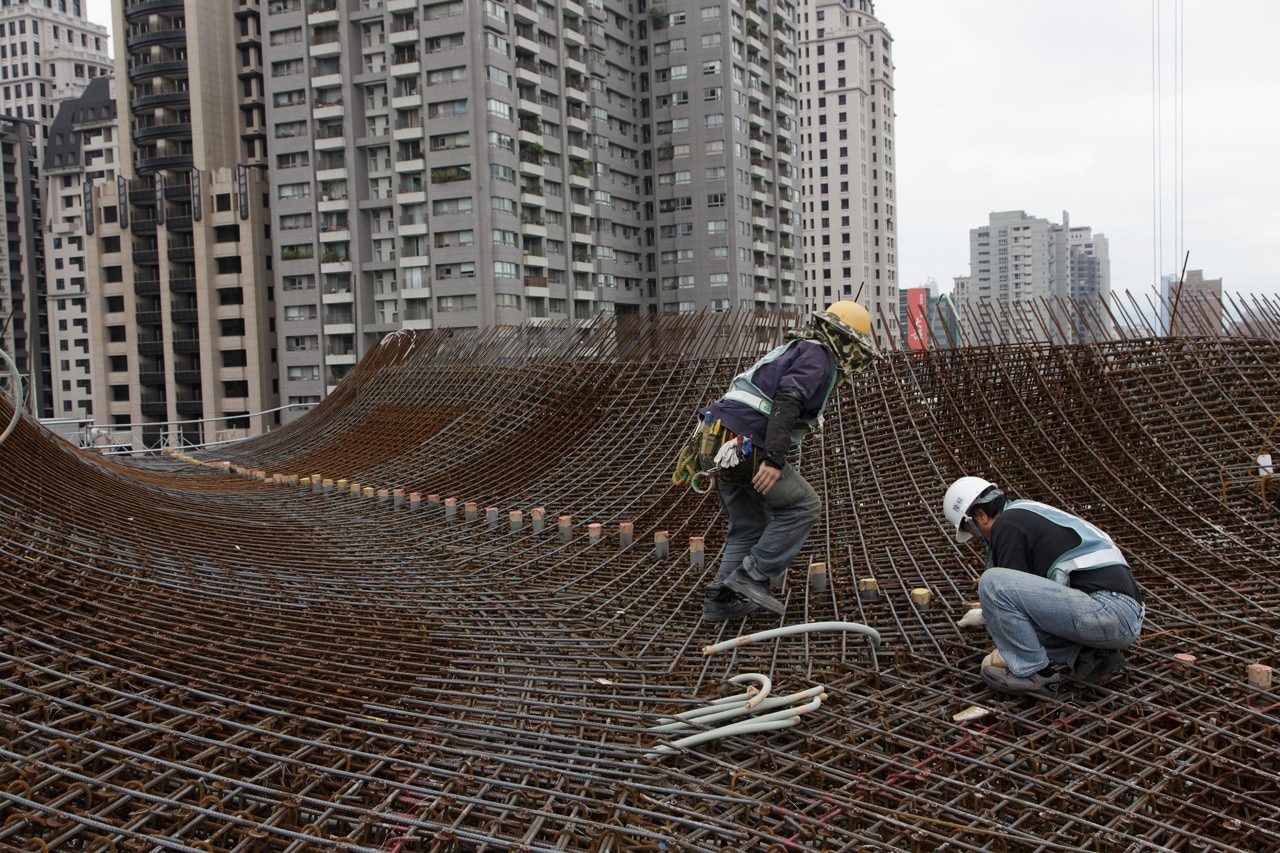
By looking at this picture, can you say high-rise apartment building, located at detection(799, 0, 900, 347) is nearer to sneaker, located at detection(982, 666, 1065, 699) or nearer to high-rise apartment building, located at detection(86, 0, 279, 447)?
high-rise apartment building, located at detection(86, 0, 279, 447)

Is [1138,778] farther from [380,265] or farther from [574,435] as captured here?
[380,265]

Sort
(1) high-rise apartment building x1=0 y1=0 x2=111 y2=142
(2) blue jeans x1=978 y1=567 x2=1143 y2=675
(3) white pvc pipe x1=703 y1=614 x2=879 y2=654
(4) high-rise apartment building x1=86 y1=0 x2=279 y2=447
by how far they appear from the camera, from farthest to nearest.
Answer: (1) high-rise apartment building x1=0 y1=0 x2=111 y2=142
(4) high-rise apartment building x1=86 y1=0 x2=279 y2=447
(3) white pvc pipe x1=703 y1=614 x2=879 y2=654
(2) blue jeans x1=978 y1=567 x2=1143 y2=675

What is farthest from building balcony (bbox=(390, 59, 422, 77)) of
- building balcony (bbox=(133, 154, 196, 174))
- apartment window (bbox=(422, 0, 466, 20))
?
building balcony (bbox=(133, 154, 196, 174))

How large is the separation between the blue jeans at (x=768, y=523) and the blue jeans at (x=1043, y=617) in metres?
1.00

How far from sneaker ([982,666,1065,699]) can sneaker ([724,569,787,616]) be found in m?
1.03

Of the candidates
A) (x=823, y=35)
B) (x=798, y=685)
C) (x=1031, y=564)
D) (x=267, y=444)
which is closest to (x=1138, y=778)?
(x=1031, y=564)

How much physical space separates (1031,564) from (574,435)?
5638 mm

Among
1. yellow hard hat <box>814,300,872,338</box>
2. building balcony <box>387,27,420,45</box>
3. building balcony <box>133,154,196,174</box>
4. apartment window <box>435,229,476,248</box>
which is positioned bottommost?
yellow hard hat <box>814,300,872,338</box>

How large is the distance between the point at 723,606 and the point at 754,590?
7.1 inches

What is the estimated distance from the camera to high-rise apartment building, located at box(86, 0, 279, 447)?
37125 mm

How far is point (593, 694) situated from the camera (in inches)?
141

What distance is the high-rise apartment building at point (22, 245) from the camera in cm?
5138

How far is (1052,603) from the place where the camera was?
10.5ft

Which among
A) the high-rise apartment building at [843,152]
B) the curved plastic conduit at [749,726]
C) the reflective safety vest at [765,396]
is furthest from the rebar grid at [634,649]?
the high-rise apartment building at [843,152]
